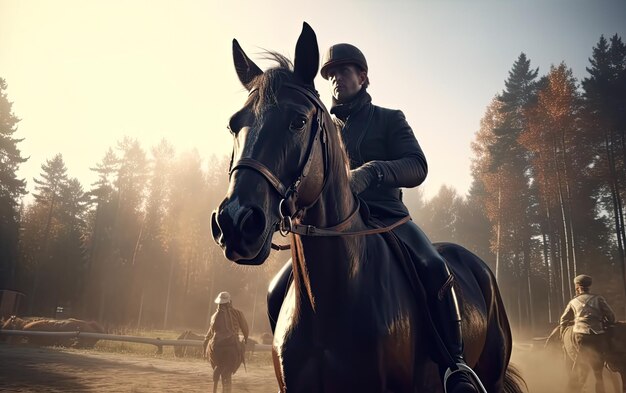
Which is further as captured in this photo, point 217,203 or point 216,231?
point 217,203

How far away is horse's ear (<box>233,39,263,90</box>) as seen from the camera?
107 inches

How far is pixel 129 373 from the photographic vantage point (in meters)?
12.8

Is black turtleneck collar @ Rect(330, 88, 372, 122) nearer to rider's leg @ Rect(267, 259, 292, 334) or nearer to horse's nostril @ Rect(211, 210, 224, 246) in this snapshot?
rider's leg @ Rect(267, 259, 292, 334)

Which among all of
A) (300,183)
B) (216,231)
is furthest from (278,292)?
(216,231)

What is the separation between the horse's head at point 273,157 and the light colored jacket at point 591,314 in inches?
440

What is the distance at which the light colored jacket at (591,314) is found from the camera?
10148 mm

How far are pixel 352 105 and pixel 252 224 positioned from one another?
1983 millimetres

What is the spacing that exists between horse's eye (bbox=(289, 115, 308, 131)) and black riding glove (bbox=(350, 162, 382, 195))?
0.58 meters

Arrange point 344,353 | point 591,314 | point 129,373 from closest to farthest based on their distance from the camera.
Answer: point 344,353 < point 591,314 < point 129,373

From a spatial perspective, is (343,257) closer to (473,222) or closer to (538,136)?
(538,136)

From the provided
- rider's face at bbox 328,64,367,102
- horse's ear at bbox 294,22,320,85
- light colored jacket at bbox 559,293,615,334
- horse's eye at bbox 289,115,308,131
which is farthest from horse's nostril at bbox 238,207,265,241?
light colored jacket at bbox 559,293,615,334

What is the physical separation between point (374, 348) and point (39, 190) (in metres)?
56.6

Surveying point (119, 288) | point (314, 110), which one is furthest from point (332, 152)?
point (119, 288)

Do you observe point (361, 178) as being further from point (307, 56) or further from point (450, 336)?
point (450, 336)
